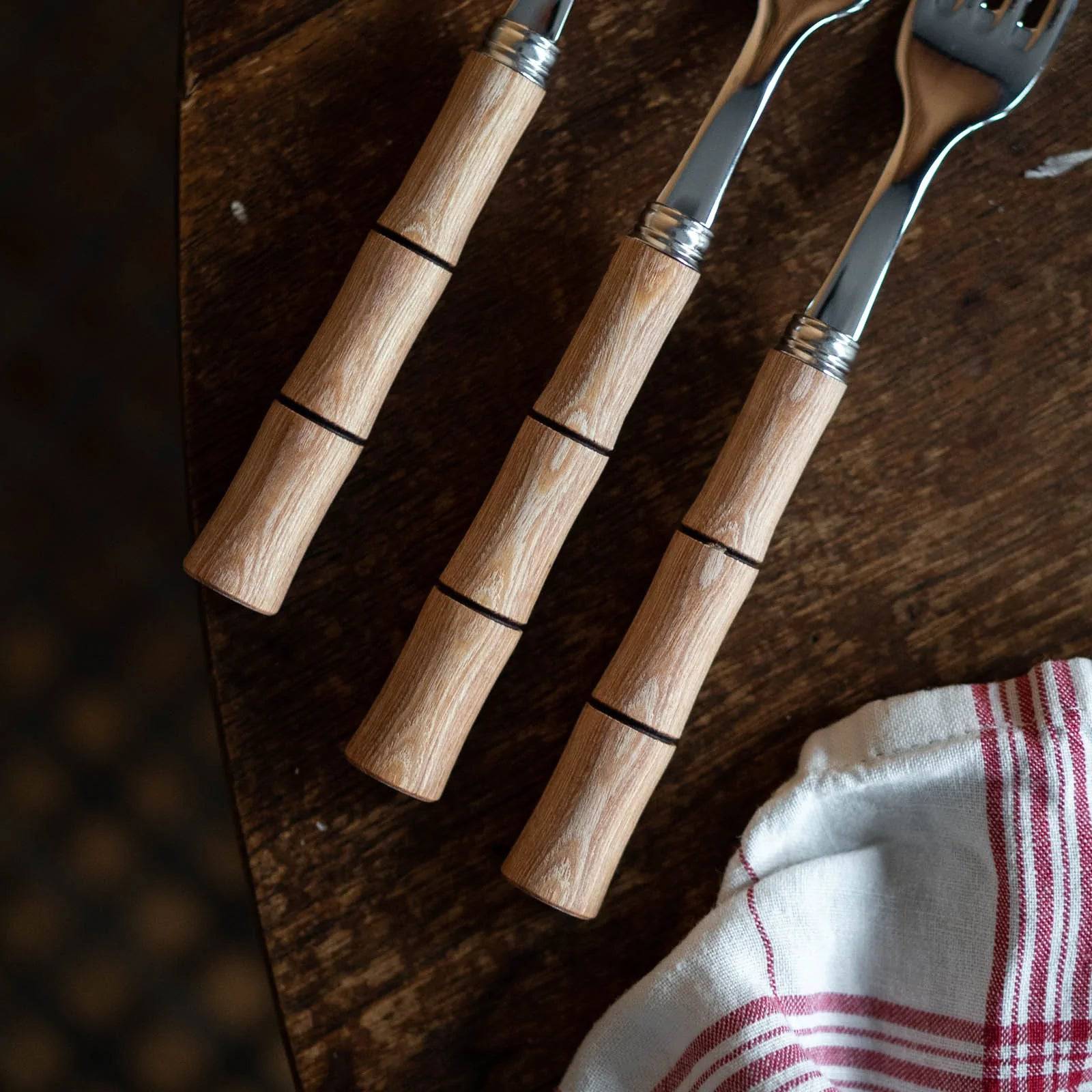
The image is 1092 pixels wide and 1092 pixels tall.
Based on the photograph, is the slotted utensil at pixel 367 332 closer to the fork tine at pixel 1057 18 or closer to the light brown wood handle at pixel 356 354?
the light brown wood handle at pixel 356 354

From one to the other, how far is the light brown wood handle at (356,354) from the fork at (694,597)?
0.41 feet

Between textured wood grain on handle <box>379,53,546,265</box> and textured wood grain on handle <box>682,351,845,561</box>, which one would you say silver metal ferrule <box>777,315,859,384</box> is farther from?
textured wood grain on handle <box>379,53,546,265</box>

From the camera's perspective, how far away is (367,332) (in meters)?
0.40

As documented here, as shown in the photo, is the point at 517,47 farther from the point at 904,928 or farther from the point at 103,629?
the point at 103,629

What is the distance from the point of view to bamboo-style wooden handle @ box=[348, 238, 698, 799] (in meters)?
0.40

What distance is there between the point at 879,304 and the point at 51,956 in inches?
25.5

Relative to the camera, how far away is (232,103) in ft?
1.47

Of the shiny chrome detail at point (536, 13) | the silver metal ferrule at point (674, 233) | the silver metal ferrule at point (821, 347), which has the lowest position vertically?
the silver metal ferrule at point (821, 347)

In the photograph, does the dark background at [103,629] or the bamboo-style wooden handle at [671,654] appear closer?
the bamboo-style wooden handle at [671,654]

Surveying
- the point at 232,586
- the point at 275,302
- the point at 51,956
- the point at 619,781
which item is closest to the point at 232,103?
the point at 275,302

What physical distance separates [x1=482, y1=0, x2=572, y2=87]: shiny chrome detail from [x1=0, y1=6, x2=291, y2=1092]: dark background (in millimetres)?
400

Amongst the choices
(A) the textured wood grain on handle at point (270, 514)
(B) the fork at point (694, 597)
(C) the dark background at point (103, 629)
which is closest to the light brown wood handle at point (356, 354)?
(A) the textured wood grain on handle at point (270, 514)

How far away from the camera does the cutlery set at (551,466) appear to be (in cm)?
40

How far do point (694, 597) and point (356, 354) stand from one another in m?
0.15
